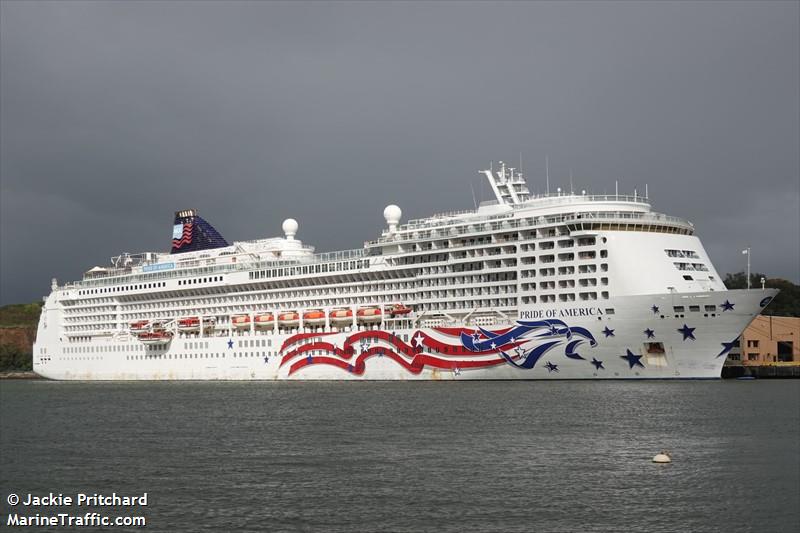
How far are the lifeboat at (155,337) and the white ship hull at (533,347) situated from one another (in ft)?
19.9

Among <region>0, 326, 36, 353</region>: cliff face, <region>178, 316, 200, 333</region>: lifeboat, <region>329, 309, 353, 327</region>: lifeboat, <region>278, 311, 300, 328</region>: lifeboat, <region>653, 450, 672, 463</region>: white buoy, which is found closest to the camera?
<region>653, 450, 672, 463</region>: white buoy

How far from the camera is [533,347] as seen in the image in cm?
5425

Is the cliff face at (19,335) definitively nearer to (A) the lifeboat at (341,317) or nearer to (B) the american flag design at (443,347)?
(B) the american flag design at (443,347)

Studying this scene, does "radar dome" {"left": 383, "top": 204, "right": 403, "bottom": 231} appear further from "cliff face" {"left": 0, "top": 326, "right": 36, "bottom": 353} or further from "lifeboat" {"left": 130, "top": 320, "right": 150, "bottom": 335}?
"cliff face" {"left": 0, "top": 326, "right": 36, "bottom": 353}

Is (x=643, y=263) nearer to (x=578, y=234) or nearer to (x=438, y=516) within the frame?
(x=578, y=234)

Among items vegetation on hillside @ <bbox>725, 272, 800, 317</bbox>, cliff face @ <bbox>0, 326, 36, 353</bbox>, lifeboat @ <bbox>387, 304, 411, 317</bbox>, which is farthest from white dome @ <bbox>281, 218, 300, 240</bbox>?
cliff face @ <bbox>0, 326, 36, 353</bbox>

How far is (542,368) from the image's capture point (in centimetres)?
5384

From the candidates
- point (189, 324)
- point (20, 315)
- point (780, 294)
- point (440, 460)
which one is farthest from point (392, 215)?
point (20, 315)

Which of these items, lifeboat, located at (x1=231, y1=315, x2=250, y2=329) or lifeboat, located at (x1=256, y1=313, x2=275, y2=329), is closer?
lifeboat, located at (x1=256, y1=313, x2=275, y2=329)

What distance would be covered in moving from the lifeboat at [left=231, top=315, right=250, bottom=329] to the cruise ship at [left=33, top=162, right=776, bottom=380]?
14cm

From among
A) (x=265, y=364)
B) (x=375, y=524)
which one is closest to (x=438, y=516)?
(x=375, y=524)

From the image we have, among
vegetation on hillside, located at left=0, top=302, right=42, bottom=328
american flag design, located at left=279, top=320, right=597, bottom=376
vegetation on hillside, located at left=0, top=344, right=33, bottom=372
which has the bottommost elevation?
vegetation on hillside, located at left=0, top=344, right=33, bottom=372

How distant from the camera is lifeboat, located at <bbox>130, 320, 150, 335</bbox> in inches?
3137

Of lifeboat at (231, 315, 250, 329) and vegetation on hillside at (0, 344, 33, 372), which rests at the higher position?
A: lifeboat at (231, 315, 250, 329)
